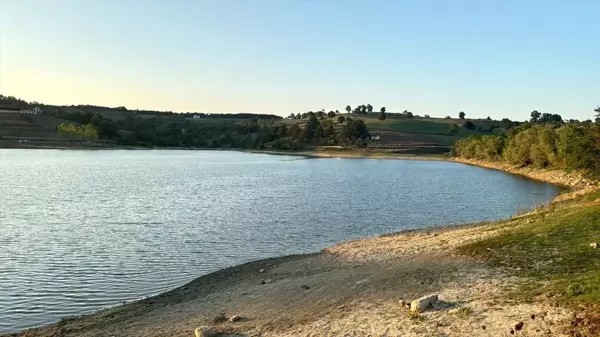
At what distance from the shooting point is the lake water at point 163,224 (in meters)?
21.5

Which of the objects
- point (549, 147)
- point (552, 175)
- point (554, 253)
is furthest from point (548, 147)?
point (554, 253)

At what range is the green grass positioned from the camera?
1348 cm

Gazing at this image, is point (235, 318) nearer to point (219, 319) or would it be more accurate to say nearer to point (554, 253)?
point (219, 319)

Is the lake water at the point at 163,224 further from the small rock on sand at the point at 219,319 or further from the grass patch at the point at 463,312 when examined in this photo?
the grass patch at the point at 463,312

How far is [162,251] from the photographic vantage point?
A: 28078mm

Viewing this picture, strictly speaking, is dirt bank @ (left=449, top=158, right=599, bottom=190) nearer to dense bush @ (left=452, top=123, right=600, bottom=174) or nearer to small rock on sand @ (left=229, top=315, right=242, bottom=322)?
dense bush @ (left=452, top=123, right=600, bottom=174)

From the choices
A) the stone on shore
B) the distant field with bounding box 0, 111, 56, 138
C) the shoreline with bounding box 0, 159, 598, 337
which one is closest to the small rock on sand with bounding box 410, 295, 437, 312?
the shoreline with bounding box 0, 159, 598, 337

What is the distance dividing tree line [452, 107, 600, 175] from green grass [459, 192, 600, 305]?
32160 mm

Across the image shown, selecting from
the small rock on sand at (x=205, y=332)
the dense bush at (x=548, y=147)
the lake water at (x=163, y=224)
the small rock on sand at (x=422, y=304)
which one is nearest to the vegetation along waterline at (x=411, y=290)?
the small rock on sand at (x=422, y=304)

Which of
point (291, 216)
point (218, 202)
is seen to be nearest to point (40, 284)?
point (291, 216)

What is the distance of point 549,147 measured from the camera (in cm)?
8962

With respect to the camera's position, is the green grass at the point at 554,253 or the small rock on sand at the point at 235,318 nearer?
the green grass at the point at 554,253

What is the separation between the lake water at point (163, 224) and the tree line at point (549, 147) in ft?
21.4

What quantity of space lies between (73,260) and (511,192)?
5375cm
